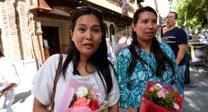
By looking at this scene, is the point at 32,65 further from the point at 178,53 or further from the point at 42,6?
the point at 178,53

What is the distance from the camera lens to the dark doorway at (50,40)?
51.5 ft

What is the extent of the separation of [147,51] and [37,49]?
11.0 metres

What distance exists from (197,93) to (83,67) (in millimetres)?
7636

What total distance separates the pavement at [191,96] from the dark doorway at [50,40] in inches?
115

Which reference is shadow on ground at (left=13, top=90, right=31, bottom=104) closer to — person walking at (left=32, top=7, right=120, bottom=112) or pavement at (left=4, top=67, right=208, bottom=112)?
pavement at (left=4, top=67, right=208, bottom=112)

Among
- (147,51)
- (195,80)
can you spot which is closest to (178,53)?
(147,51)

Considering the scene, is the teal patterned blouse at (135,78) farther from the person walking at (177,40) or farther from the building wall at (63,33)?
the building wall at (63,33)

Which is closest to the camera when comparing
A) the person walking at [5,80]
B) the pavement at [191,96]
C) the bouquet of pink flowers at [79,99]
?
the bouquet of pink flowers at [79,99]

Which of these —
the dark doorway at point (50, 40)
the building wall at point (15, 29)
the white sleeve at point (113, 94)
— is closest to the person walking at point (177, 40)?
the white sleeve at point (113, 94)

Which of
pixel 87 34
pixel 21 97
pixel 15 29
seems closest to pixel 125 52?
pixel 87 34

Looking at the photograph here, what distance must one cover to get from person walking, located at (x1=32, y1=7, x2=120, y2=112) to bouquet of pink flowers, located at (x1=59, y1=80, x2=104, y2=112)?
0.13ft

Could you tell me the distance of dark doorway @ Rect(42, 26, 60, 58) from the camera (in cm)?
1569

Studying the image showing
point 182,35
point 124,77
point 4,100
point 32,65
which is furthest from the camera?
point 32,65

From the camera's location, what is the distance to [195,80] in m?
12.3
